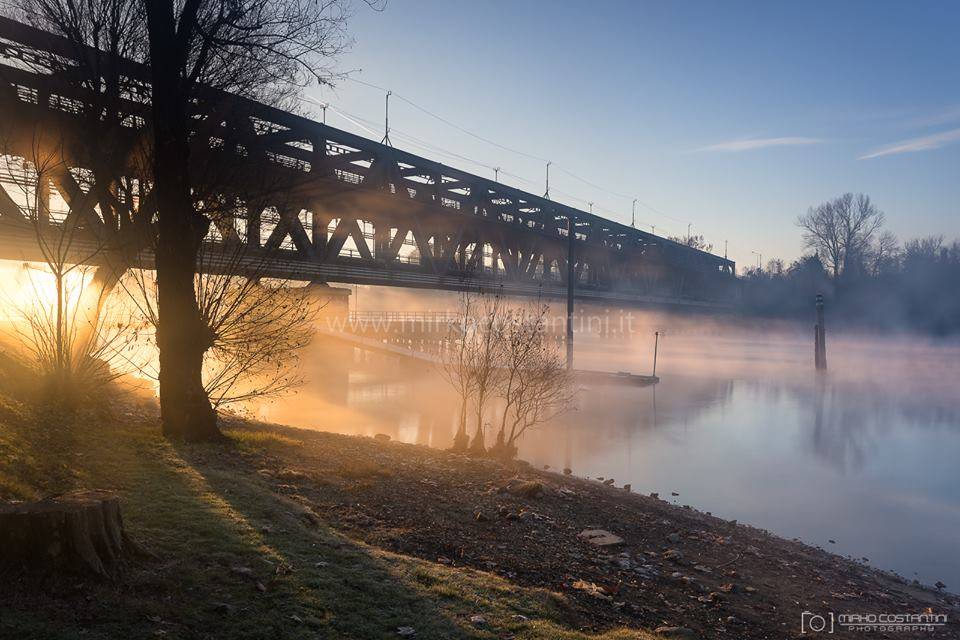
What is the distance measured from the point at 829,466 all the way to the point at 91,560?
3413cm

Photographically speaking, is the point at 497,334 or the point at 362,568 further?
the point at 497,334

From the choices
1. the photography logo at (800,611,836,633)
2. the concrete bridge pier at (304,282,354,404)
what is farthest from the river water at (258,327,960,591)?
the photography logo at (800,611,836,633)

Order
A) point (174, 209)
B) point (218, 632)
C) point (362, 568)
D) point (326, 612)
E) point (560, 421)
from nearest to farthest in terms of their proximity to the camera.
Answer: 1. point (218, 632)
2. point (326, 612)
3. point (362, 568)
4. point (174, 209)
5. point (560, 421)

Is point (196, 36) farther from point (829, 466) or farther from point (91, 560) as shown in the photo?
point (829, 466)

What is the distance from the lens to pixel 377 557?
7.71 m

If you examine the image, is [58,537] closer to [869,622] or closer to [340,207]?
[869,622]

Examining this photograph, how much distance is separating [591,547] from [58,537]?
8.08m

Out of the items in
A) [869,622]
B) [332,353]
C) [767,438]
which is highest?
[869,622]

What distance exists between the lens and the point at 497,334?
→ 22.7m

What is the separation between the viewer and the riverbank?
5699 millimetres

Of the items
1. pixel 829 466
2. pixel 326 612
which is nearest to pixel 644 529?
pixel 326 612

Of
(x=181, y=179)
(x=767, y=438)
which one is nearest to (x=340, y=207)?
(x=181, y=179)

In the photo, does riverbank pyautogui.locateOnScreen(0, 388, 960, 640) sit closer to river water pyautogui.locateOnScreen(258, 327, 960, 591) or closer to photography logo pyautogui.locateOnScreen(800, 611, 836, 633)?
photography logo pyautogui.locateOnScreen(800, 611, 836, 633)

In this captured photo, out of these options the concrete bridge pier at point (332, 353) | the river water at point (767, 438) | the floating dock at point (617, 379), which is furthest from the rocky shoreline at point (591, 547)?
the concrete bridge pier at point (332, 353)
